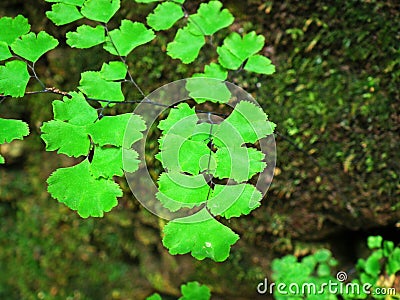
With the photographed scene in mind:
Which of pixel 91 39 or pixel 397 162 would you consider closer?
pixel 91 39

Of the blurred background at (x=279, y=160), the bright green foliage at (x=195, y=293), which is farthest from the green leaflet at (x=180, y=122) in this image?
the bright green foliage at (x=195, y=293)

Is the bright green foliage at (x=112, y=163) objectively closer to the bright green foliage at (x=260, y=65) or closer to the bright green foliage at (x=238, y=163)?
the bright green foliage at (x=238, y=163)

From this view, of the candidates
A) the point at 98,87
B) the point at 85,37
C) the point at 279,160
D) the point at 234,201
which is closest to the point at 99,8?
the point at 85,37

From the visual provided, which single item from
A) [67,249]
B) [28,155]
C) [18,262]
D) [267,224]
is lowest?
[18,262]

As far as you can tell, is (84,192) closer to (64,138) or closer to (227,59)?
(64,138)

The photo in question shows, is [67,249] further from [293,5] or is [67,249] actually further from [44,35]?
[293,5]

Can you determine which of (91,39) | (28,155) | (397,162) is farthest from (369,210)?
(28,155)

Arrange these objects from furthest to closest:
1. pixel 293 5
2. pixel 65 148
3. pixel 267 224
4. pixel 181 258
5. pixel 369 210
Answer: pixel 181 258, pixel 267 224, pixel 369 210, pixel 293 5, pixel 65 148
